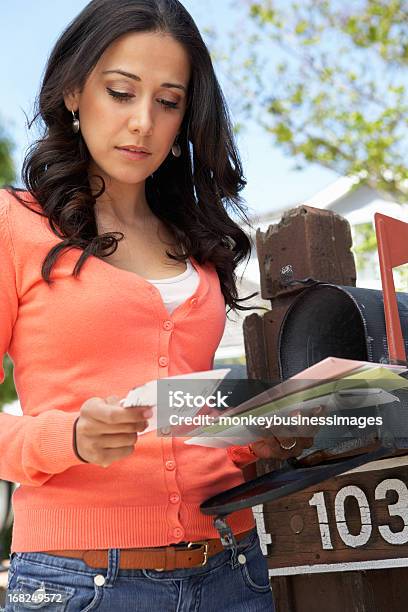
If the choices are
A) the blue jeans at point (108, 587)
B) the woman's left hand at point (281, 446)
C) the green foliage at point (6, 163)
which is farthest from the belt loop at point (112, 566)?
→ the green foliage at point (6, 163)

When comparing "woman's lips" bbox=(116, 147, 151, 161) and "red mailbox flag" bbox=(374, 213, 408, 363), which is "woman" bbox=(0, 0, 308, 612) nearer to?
"woman's lips" bbox=(116, 147, 151, 161)

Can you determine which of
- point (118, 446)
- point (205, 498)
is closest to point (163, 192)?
point (205, 498)

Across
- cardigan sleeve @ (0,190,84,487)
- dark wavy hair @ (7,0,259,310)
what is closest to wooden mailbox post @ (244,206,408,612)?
dark wavy hair @ (7,0,259,310)

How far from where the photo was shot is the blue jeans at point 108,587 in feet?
4.43

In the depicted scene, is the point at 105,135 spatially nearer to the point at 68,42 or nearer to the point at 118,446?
the point at 68,42

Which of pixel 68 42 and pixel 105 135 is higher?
pixel 68 42

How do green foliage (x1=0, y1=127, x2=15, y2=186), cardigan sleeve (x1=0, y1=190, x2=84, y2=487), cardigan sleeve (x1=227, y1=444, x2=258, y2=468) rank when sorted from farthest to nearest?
1. green foliage (x1=0, y1=127, x2=15, y2=186)
2. cardigan sleeve (x1=227, y1=444, x2=258, y2=468)
3. cardigan sleeve (x1=0, y1=190, x2=84, y2=487)

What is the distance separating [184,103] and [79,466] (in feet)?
2.40

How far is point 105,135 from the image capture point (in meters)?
1.58

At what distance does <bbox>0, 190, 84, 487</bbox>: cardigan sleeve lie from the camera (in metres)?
1.25

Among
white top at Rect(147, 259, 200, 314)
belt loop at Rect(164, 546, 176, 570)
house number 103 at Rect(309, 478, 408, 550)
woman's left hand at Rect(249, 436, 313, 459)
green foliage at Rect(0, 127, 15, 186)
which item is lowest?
belt loop at Rect(164, 546, 176, 570)

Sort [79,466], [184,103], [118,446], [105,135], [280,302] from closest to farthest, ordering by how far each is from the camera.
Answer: [118,446] < [79,466] < [105,135] < [184,103] < [280,302]

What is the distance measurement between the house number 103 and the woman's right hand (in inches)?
31.8

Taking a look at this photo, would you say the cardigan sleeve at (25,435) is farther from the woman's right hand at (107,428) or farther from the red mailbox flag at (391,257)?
the red mailbox flag at (391,257)
